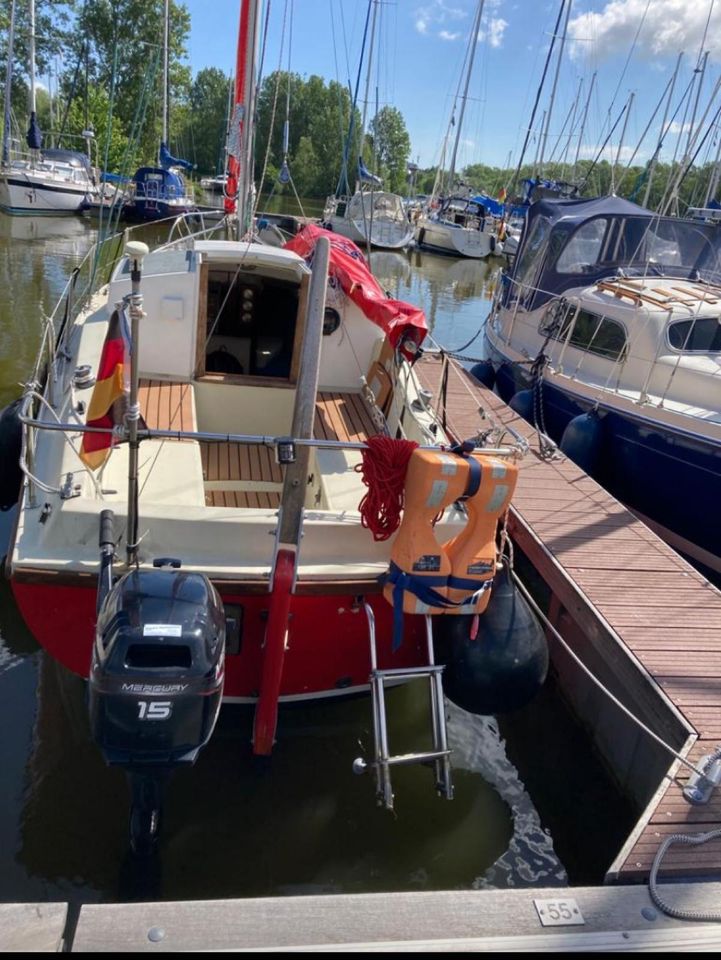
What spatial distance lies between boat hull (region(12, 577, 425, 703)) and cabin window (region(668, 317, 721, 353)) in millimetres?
5350

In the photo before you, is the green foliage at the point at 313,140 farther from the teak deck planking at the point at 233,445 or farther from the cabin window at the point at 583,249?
the teak deck planking at the point at 233,445

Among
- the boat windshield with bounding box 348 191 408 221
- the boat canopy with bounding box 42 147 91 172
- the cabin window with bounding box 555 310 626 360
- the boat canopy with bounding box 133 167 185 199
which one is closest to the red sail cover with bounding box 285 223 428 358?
the cabin window with bounding box 555 310 626 360

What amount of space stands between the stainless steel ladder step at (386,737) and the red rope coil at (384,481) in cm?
49

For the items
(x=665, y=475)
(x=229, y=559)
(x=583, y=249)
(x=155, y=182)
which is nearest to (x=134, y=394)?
(x=229, y=559)

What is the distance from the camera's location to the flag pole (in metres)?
3.06

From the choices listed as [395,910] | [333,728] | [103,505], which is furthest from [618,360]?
[395,910]

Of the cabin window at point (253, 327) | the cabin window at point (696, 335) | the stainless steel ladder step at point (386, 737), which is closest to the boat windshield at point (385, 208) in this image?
the cabin window at point (696, 335)

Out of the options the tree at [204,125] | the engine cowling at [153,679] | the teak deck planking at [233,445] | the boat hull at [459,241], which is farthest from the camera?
the tree at [204,125]

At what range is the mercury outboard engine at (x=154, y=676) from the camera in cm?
297

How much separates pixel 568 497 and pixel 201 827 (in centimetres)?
413

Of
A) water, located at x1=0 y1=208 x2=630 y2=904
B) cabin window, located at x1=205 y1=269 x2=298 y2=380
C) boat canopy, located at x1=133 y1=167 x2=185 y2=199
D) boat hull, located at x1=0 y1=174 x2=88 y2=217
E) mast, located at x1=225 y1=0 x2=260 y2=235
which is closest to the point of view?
water, located at x1=0 y1=208 x2=630 y2=904

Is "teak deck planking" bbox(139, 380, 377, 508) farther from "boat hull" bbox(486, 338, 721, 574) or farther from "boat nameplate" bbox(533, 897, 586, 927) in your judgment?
"boat nameplate" bbox(533, 897, 586, 927)

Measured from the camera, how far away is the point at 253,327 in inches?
271

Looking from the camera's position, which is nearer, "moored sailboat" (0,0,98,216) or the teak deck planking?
the teak deck planking
